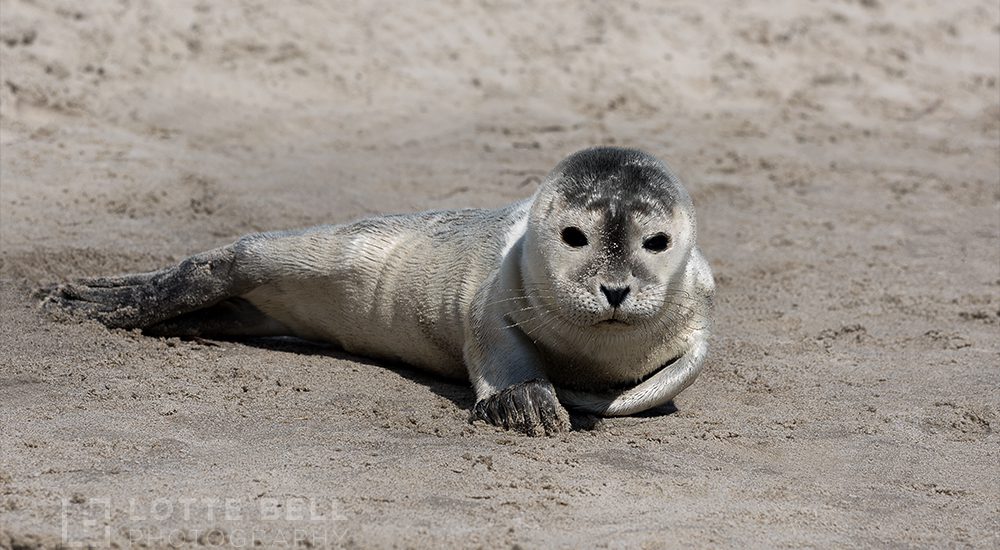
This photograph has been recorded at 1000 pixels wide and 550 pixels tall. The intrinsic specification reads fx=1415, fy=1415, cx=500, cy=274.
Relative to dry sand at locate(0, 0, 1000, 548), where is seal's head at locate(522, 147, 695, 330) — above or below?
above

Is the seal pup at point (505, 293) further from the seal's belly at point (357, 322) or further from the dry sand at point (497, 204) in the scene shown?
the dry sand at point (497, 204)

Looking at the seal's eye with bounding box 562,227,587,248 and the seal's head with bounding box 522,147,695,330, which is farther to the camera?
the seal's eye with bounding box 562,227,587,248

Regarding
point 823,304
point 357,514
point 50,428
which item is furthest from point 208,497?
point 823,304

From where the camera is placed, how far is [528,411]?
4.90 meters

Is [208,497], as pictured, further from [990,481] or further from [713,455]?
[990,481]

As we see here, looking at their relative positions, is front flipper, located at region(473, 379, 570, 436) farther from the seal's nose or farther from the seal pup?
the seal's nose

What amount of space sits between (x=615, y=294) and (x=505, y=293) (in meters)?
0.66

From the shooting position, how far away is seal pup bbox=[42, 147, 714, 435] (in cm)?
491

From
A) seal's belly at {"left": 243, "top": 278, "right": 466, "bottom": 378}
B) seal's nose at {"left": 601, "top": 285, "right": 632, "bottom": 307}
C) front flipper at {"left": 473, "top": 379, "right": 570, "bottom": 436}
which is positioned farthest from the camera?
seal's belly at {"left": 243, "top": 278, "right": 466, "bottom": 378}

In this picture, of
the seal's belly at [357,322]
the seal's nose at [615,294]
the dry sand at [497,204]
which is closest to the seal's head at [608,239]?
the seal's nose at [615,294]

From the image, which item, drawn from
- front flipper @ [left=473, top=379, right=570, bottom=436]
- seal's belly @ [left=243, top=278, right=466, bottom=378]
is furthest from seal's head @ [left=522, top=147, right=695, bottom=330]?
seal's belly @ [left=243, top=278, right=466, bottom=378]

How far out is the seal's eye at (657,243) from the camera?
493 cm

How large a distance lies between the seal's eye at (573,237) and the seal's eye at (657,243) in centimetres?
22

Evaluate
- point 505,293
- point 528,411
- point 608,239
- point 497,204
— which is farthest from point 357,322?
point 497,204
